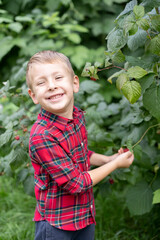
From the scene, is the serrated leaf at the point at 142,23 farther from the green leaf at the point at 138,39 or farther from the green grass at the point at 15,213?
the green grass at the point at 15,213

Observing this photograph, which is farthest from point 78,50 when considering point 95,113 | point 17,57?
point 95,113

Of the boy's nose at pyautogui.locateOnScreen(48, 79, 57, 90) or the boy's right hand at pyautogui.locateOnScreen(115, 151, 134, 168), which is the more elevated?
the boy's nose at pyautogui.locateOnScreen(48, 79, 57, 90)

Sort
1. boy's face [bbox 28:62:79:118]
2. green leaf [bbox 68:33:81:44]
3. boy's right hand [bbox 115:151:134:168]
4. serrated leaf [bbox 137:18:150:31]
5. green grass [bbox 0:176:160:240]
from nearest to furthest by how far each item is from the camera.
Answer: serrated leaf [bbox 137:18:150:31]
boy's face [bbox 28:62:79:118]
boy's right hand [bbox 115:151:134:168]
green grass [bbox 0:176:160:240]
green leaf [bbox 68:33:81:44]

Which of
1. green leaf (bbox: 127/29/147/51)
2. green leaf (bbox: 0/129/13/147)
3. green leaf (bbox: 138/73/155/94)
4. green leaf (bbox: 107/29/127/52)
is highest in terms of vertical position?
green leaf (bbox: 107/29/127/52)

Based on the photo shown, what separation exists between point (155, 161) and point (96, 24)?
7.95ft

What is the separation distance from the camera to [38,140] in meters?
1.33

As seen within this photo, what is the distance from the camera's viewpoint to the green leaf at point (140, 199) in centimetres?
201

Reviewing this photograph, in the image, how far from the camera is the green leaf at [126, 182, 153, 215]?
2008mm

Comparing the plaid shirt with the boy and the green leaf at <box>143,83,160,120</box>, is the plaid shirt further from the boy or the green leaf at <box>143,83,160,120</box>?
the green leaf at <box>143,83,160,120</box>

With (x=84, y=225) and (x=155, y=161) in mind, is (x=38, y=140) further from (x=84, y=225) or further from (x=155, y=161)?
(x=155, y=161)

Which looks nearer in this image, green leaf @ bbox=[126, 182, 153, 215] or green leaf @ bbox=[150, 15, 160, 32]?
green leaf @ bbox=[150, 15, 160, 32]

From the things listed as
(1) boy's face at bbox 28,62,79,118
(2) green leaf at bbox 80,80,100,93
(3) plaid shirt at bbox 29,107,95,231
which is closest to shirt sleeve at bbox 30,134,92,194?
(3) plaid shirt at bbox 29,107,95,231

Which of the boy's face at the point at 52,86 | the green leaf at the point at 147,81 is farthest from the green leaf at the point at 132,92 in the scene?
the boy's face at the point at 52,86

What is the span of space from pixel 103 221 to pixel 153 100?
4.29 ft
